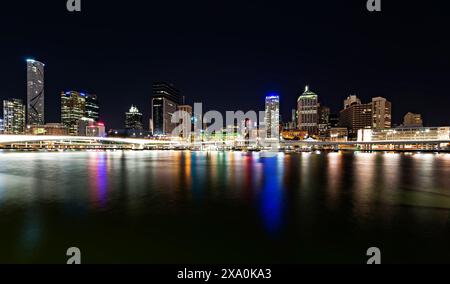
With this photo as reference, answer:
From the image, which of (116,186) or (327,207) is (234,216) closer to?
(327,207)

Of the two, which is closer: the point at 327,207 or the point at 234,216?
the point at 234,216
